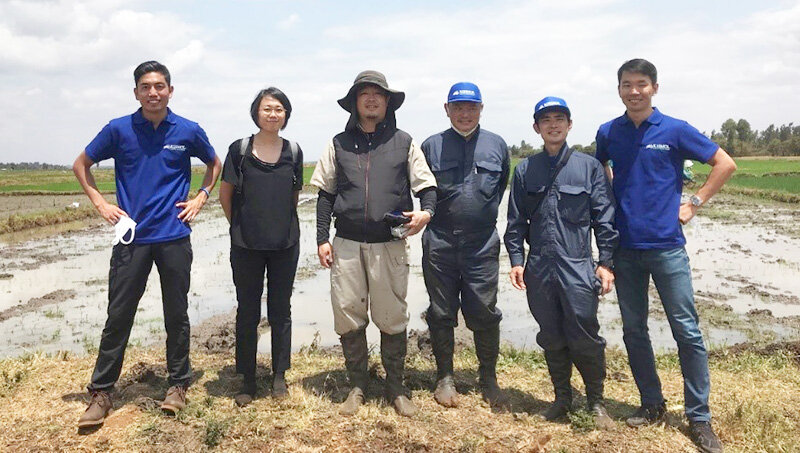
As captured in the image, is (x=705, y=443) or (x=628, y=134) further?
Result: (x=628, y=134)

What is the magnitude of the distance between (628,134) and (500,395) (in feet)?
6.98

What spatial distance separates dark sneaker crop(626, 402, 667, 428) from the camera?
3649 millimetres

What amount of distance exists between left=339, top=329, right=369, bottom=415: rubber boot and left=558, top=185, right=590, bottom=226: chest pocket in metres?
1.66

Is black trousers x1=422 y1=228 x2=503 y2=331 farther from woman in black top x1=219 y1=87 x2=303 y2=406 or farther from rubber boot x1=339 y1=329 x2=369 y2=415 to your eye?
woman in black top x1=219 y1=87 x2=303 y2=406

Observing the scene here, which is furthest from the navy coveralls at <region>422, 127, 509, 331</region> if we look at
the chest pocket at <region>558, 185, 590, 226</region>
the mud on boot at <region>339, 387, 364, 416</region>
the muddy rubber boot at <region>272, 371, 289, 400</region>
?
the muddy rubber boot at <region>272, 371, 289, 400</region>

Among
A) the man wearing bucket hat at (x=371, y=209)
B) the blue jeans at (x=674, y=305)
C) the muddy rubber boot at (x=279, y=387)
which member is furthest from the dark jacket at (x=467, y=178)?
the muddy rubber boot at (x=279, y=387)

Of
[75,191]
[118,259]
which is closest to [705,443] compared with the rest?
[118,259]

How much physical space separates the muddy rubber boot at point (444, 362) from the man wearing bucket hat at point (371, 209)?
306 millimetres

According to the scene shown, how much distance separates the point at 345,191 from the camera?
3766mm

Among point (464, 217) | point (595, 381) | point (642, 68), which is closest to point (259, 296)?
point (464, 217)

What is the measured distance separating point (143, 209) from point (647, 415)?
3.74m

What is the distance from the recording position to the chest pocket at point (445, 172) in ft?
12.8

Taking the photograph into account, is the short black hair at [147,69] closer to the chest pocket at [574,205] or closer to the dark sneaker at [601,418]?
the chest pocket at [574,205]

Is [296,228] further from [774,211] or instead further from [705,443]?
[774,211]
